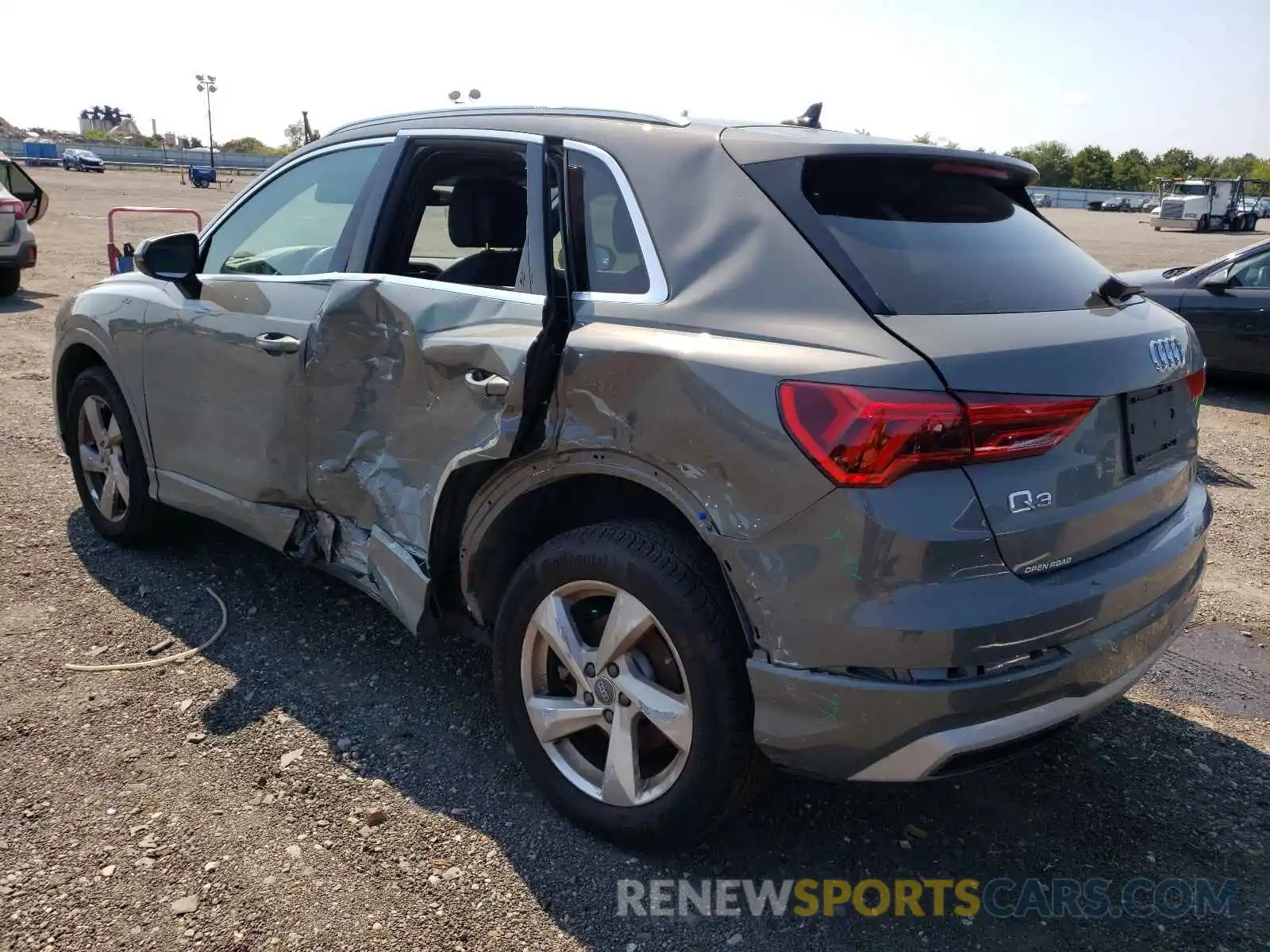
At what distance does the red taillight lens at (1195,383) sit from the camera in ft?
9.14

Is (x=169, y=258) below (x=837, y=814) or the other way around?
the other way around

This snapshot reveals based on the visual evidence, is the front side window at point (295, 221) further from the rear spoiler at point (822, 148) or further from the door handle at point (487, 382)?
the rear spoiler at point (822, 148)

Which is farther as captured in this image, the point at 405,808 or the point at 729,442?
the point at 405,808

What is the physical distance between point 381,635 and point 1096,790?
8.48 feet

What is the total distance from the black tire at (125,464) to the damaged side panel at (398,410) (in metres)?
1.21

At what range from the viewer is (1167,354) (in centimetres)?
259

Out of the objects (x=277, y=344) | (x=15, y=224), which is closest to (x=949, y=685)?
(x=277, y=344)

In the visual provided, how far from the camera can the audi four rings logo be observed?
2518mm

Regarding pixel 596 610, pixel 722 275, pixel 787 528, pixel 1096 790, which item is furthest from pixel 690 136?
pixel 1096 790

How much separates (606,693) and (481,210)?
181cm

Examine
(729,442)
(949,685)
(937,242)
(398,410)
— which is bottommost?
(949,685)

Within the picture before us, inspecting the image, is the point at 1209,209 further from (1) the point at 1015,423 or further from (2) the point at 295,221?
(1) the point at 1015,423

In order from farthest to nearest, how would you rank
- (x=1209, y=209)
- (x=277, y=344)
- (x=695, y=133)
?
(x=1209, y=209) → (x=277, y=344) → (x=695, y=133)

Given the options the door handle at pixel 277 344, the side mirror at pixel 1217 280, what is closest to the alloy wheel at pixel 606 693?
the door handle at pixel 277 344
